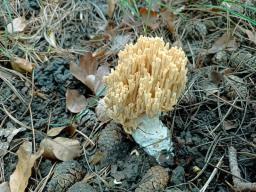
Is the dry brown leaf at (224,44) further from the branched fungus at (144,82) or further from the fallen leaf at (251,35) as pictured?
the branched fungus at (144,82)

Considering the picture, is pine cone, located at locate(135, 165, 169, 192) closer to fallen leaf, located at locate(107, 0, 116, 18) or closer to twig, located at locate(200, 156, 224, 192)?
twig, located at locate(200, 156, 224, 192)

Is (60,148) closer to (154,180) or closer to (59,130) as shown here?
(59,130)

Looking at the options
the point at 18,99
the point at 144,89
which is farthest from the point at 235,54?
the point at 18,99

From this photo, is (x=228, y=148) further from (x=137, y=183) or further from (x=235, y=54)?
(x=235, y=54)

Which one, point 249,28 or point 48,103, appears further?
point 249,28

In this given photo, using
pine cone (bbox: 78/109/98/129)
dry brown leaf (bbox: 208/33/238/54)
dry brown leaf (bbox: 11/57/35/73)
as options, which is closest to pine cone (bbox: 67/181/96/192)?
pine cone (bbox: 78/109/98/129)

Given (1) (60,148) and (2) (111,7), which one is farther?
(2) (111,7)

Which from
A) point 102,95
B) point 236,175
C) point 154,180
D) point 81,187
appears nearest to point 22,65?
point 102,95
